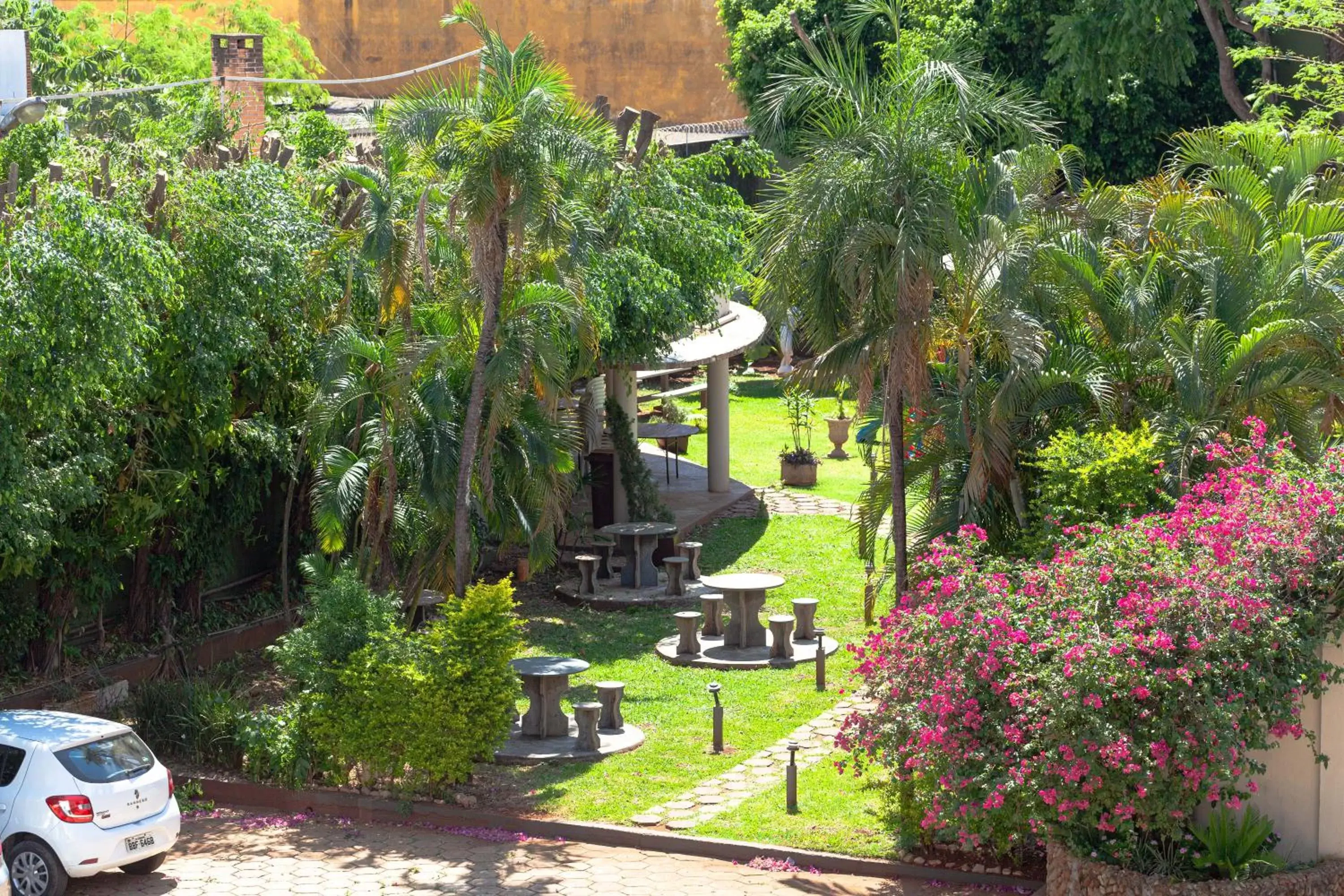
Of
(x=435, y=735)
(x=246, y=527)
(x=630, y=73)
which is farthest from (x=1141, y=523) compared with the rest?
(x=630, y=73)

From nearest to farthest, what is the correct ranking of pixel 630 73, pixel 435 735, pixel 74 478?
pixel 435 735 < pixel 74 478 < pixel 630 73

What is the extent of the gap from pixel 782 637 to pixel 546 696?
3.75 m

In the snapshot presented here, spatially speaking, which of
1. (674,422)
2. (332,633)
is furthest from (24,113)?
(674,422)

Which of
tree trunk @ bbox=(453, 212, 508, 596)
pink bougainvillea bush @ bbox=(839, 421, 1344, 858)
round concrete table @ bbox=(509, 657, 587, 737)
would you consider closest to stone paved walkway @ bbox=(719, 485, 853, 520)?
round concrete table @ bbox=(509, 657, 587, 737)

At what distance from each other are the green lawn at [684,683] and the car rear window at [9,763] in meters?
4.19

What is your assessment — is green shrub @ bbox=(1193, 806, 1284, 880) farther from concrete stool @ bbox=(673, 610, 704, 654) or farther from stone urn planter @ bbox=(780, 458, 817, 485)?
stone urn planter @ bbox=(780, 458, 817, 485)

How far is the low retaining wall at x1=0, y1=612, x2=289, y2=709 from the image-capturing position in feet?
55.2

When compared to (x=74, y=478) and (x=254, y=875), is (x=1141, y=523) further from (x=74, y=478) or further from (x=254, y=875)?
(x=74, y=478)

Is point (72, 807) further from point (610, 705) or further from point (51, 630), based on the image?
point (51, 630)

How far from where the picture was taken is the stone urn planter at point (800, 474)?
29.0 metres

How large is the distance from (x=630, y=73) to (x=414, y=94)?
34785mm

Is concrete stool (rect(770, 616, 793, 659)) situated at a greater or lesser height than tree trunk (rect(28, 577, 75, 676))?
lesser

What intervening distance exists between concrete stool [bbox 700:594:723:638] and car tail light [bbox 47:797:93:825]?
30.2 feet

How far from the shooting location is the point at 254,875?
500 inches
